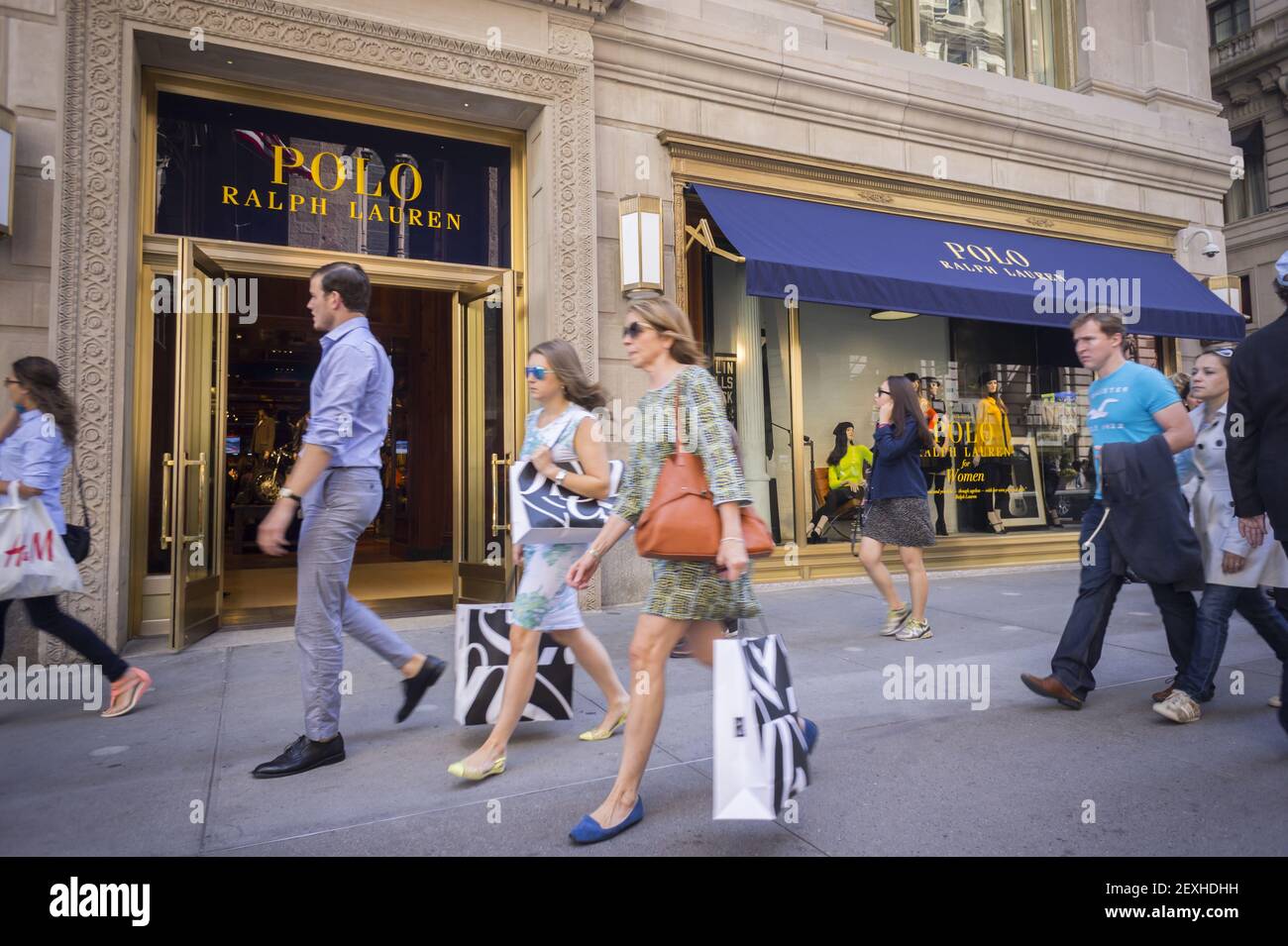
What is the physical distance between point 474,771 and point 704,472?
1.54 meters

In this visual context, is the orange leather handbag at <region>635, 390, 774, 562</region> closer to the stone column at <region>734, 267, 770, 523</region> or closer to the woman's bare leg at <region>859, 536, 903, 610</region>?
the woman's bare leg at <region>859, 536, 903, 610</region>

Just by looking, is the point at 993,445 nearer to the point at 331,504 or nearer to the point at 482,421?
the point at 482,421

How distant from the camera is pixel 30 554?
3920mm

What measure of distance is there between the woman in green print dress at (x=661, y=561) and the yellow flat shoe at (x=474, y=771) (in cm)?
67

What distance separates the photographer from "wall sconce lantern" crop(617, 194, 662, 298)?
712 cm

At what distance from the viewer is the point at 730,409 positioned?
8.88 metres

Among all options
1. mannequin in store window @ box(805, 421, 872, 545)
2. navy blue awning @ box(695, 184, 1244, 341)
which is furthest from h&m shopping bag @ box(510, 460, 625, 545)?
mannequin in store window @ box(805, 421, 872, 545)

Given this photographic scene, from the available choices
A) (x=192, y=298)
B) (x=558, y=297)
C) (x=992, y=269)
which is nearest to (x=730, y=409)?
(x=558, y=297)

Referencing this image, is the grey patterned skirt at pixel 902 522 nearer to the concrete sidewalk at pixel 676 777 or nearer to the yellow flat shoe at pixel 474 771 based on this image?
the concrete sidewalk at pixel 676 777

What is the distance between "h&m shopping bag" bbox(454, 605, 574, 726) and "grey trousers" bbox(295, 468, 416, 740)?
0.55m

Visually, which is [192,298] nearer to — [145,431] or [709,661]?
[145,431]

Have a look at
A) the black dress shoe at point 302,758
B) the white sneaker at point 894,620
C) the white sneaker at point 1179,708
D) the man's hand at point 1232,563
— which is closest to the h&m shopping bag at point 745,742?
the black dress shoe at point 302,758

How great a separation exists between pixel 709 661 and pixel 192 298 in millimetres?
5207

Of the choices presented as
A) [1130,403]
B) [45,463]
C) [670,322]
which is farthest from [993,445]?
[45,463]
